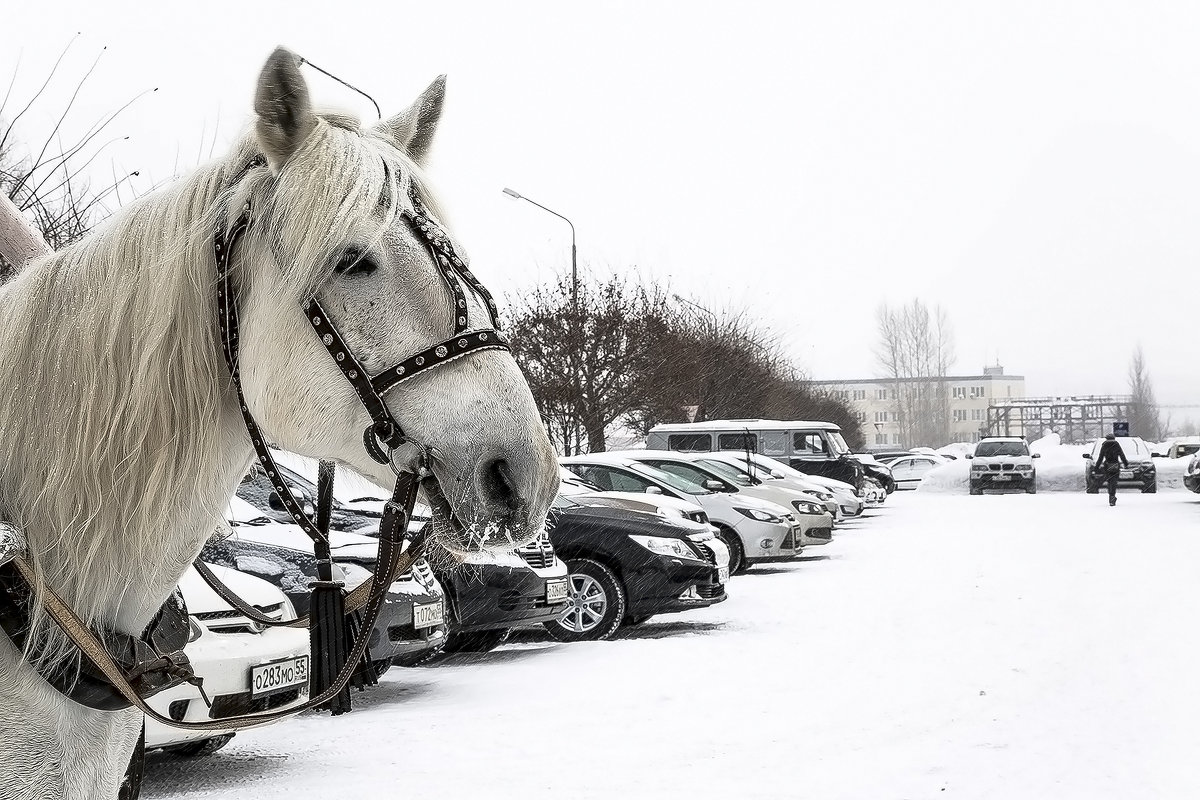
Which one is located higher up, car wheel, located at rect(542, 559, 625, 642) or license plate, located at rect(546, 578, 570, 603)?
license plate, located at rect(546, 578, 570, 603)

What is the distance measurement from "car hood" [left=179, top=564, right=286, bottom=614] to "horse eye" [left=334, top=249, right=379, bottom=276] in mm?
3573

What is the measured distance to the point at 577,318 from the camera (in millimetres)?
24062

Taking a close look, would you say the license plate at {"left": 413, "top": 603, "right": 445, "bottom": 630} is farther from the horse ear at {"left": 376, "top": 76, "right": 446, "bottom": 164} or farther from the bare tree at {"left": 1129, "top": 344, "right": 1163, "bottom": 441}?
the bare tree at {"left": 1129, "top": 344, "right": 1163, "bottom": 441}

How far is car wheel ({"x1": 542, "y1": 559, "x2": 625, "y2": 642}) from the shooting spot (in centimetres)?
1067

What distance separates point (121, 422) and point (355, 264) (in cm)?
50

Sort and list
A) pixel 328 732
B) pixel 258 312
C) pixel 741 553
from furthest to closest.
→ pixel 741 553 → pixel 328 732 → pixel 258 312

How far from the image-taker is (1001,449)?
38.1 m

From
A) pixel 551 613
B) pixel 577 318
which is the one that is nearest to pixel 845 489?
pixel 577 318

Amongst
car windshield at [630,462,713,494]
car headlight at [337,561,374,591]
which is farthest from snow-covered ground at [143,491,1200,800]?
car windshield at [630,462,713,494]

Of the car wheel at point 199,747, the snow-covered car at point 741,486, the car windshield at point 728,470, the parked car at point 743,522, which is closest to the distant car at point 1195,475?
the snow-covered car at point 741,486

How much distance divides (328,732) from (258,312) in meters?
5.36

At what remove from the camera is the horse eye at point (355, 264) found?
1.98m

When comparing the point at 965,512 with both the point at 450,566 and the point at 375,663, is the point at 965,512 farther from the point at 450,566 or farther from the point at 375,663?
the point at 450,566

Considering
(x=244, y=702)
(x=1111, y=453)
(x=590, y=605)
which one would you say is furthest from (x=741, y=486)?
(x=1111, y=453)
